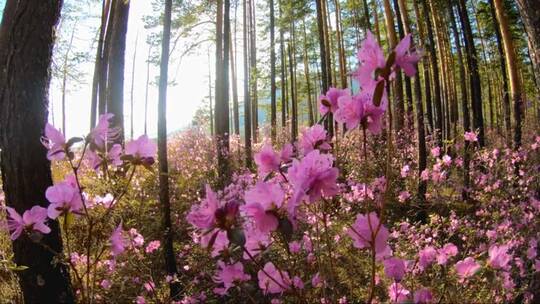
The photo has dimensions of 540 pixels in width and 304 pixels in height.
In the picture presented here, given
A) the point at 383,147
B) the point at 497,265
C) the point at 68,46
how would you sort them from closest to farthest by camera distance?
the point at 497,265, the point at 383,147, the point at 68,46

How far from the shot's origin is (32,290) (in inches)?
119

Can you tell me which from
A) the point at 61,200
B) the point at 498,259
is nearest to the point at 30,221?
the point at 61,200

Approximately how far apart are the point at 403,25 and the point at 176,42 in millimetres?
8801

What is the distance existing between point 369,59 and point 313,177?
32cm

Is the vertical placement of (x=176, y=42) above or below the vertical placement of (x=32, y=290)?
above

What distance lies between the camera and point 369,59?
1068 mm

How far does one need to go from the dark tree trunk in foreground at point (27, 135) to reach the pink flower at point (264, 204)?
254 centimetres

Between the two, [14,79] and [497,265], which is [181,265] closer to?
[14,79]

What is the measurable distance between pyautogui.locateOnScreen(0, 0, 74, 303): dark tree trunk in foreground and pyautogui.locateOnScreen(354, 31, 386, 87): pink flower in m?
2.73

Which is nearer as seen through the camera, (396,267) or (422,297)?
(422,297)

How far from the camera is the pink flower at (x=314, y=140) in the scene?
1426mm

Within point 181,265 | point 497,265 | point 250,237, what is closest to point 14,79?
point 250,237

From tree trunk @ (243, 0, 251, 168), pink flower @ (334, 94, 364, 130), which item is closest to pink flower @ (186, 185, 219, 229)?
pink flower @ (334, 94, 364, 130)

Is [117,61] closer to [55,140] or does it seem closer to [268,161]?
[55,140]
